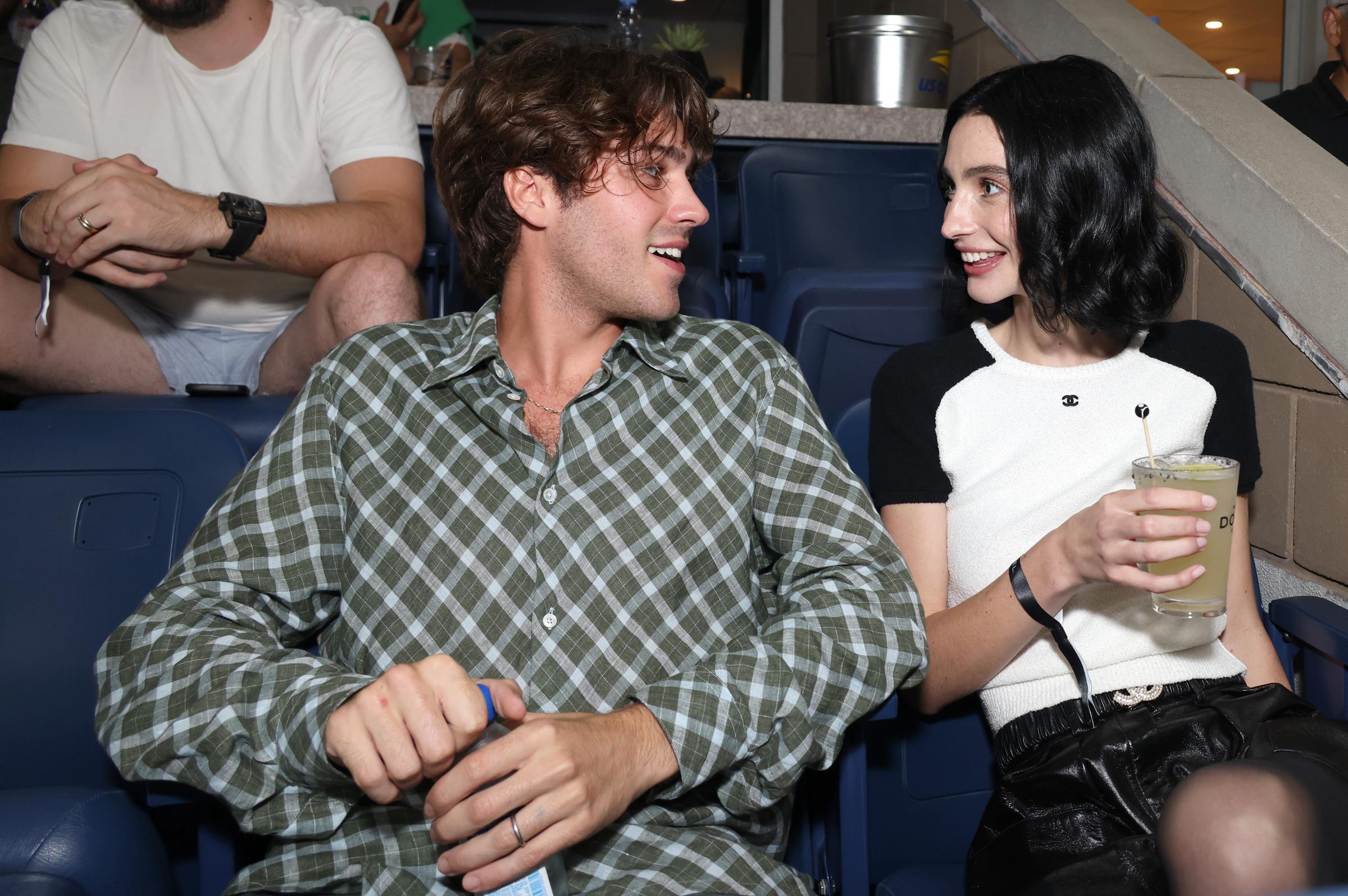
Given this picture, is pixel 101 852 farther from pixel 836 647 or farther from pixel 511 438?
pixel 836 647

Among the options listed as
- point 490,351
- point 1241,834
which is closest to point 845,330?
point 490,351

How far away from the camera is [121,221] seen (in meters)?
1.51

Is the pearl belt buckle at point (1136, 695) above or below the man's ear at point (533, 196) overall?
below

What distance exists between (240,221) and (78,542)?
24.1 inches

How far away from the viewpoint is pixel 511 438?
119 cm

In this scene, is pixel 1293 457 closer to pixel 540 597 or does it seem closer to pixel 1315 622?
pixel 1315 622

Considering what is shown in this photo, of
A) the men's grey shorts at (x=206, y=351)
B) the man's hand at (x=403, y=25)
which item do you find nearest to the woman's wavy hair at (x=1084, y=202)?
the men's grey shorts at (x=206, y=351)

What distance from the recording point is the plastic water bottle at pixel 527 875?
87 centimetres

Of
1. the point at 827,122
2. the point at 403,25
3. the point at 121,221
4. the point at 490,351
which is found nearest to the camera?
the point at 490,351

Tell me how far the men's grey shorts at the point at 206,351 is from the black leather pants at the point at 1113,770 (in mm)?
1479

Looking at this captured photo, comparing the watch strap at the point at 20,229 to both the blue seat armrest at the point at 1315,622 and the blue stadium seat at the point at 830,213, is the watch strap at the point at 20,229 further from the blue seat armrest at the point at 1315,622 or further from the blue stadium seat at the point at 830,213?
the blue seat armrest at the point at 1315,622

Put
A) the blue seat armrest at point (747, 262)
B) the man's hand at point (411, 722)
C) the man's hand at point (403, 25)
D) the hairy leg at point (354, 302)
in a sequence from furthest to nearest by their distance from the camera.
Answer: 1. the man's hand at point (403, 25)
2. the blue seat armrest at point (747, 262)
3. the hairy leg at point (354, 302)
4. the man's hand at point (411, 722)

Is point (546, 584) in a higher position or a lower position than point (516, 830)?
higher

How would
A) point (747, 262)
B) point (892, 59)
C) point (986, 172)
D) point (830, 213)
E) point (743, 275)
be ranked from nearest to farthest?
point (986, 172) < point (747, 262) < point (743, 275) < point (830, 213) < point (892, 59)
